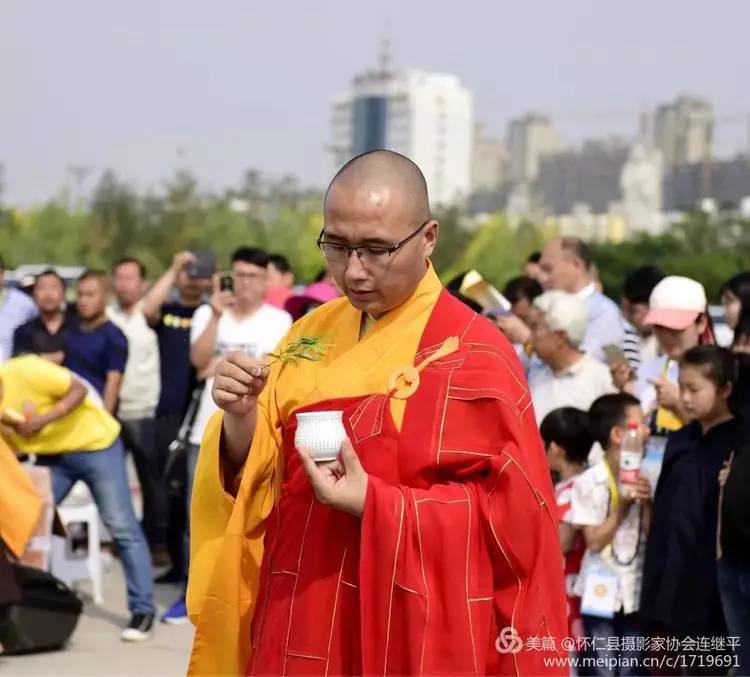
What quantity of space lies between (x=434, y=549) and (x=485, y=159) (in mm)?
161160

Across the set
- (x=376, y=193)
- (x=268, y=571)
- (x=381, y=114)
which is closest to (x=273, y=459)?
(x=268, y=571)

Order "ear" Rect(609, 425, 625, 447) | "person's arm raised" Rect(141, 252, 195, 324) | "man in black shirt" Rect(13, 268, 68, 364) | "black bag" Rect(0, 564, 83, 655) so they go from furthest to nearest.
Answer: "person's arm raised" Rect(141, 252, 195, 324), "man in black shirt" Rect(13, 268, 68, 364), "black bag" Rect(0, 564, 83, 655), "ear" Rect(609, 425, 625, 447)

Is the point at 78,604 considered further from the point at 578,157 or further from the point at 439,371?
the point at 578,157

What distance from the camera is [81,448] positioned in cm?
802

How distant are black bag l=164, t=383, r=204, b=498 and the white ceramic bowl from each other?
512 centimetres

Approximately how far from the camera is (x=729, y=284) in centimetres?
782

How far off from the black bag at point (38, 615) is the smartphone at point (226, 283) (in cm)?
180

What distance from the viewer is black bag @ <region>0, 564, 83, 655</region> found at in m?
7.40

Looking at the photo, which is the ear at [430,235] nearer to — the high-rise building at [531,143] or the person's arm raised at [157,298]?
the person's arm raised at [157,298]

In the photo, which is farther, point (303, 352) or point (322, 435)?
point (303, 352)

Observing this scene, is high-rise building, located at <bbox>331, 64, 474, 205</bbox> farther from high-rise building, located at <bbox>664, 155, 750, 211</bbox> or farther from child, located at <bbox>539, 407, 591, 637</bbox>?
child, located at <bbox>539, 407, 591, 637</bbox>

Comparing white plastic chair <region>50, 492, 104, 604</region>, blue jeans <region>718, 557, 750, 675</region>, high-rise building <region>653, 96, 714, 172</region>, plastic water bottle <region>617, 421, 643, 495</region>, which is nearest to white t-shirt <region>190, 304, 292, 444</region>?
white plastic chair <region>50, 492, 104, 604</region>

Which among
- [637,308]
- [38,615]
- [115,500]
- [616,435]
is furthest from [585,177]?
[616,435]

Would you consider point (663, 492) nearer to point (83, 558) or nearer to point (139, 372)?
point (83, 558)
